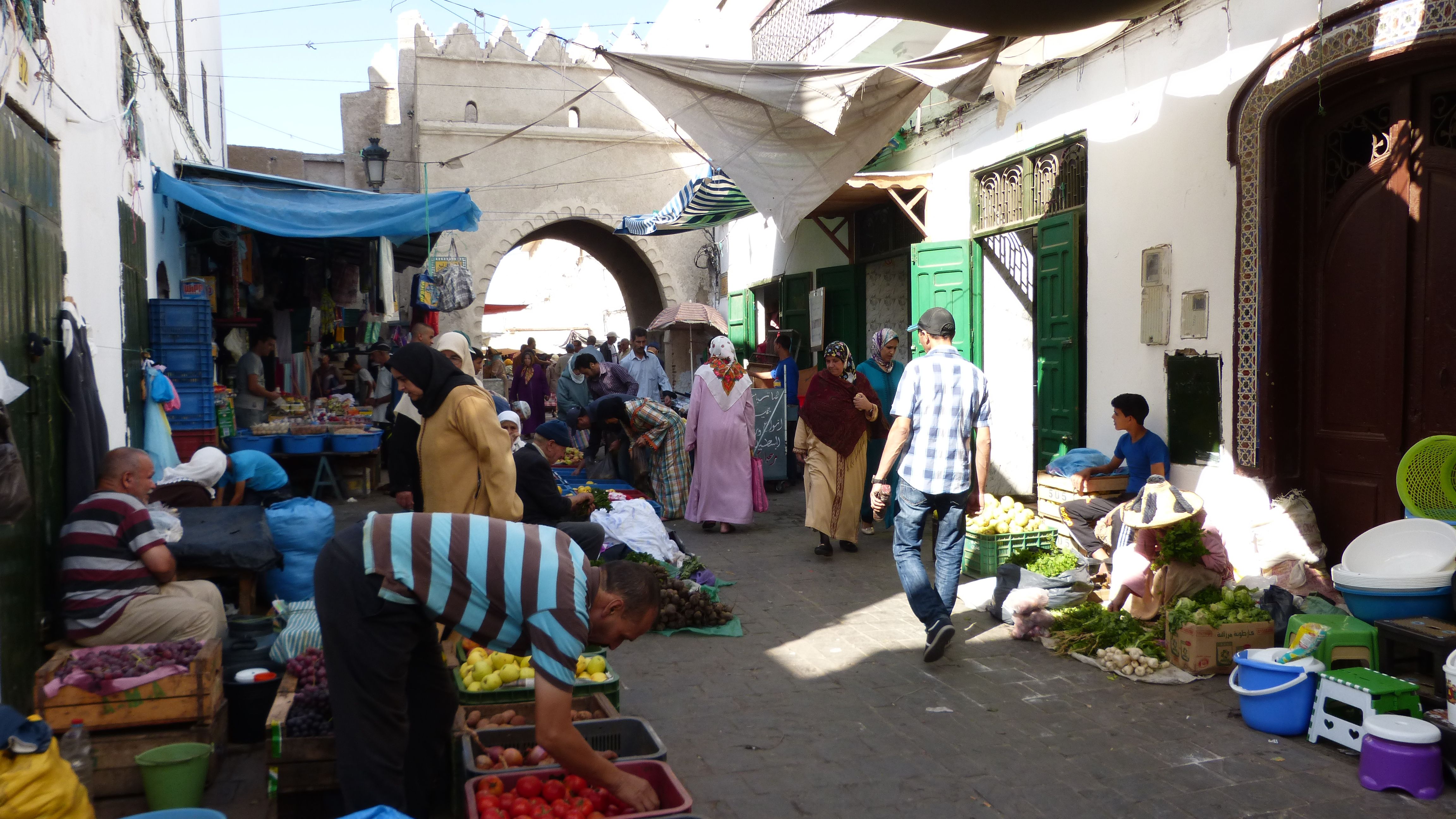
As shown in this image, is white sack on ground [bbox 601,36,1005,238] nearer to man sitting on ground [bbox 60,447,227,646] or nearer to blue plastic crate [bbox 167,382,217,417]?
blue plastic crate [bbox 167,382,217,417]

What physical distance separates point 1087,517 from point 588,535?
333 centimetres

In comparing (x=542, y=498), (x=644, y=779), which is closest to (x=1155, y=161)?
(x=542, y=498)

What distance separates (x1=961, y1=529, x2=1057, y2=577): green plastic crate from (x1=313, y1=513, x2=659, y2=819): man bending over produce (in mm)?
4512

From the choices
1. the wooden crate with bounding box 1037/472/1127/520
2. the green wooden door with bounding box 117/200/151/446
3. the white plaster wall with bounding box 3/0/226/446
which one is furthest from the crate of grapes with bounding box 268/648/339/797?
the wooden crate with bounding box 1037/472/1127/520

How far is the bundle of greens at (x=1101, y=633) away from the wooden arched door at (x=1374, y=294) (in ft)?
5.03

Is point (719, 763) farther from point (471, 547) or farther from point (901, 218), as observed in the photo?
point (901, 218)

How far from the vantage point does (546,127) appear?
18.5 meters

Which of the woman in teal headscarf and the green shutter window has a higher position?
the green shutter window

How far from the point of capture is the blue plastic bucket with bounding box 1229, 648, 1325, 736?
407 centimetres

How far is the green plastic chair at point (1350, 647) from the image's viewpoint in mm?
4270

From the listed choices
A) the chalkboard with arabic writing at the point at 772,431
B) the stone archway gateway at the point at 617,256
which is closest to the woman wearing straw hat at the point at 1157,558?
the chalkboard with arabic writing at the point at 772,431

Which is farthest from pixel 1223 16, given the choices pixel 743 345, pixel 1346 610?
pixel 743 345

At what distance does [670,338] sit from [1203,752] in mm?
16776

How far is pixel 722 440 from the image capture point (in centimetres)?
897
